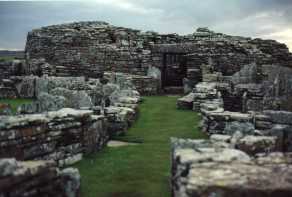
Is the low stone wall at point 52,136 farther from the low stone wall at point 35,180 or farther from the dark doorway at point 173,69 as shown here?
the dark doorway at point 173,69

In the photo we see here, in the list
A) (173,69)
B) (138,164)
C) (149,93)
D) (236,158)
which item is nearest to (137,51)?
(173,69)

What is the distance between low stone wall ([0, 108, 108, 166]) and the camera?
9.39 meters

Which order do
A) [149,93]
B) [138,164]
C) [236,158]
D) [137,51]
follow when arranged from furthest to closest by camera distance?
[137,51] → [149,93] → [138,164] → [236,158]

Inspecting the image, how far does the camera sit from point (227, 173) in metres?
6.60

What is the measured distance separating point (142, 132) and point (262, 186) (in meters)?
8.31

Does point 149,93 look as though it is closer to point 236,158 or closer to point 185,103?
point 185,103

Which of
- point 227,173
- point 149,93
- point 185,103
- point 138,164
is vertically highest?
point 149,93

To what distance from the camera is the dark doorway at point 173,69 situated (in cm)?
2923

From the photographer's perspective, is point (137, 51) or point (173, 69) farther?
point (173, 69)

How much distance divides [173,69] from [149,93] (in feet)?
17.2

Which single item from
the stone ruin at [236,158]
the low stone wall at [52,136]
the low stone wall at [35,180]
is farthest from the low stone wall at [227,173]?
the low stone wall at [52,136]

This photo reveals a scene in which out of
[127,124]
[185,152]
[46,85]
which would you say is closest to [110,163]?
[185,152]

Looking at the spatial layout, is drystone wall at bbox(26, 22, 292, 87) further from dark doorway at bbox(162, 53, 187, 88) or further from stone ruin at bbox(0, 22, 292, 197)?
dark doorway at bbox(162, 53, 187, 88)

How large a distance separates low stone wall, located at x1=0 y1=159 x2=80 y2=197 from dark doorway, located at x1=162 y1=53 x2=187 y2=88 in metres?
21.1
